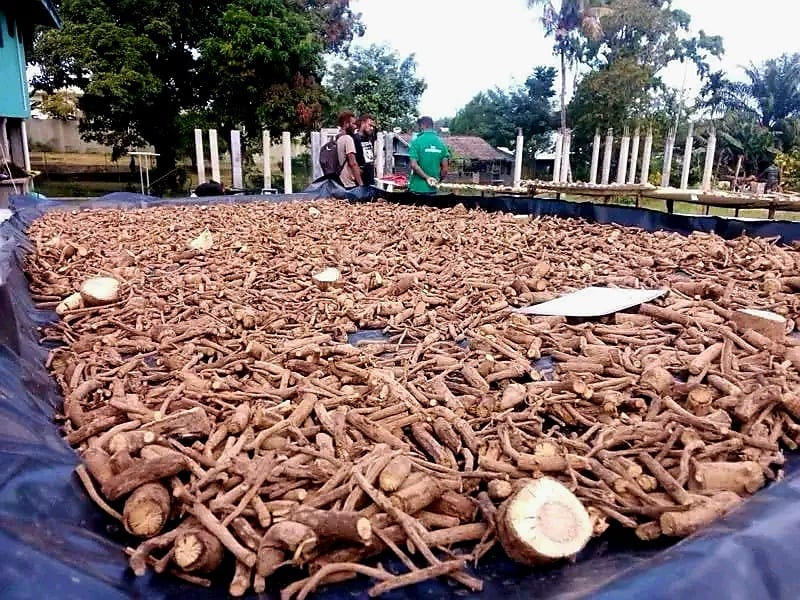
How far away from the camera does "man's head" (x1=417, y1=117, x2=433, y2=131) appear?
7312mm

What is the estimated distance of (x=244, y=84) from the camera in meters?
13.9

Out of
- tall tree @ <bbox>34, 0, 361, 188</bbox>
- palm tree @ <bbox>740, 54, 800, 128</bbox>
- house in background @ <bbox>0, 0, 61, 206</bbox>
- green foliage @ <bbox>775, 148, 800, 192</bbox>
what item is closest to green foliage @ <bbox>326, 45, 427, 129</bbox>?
tall tree @ <bbox>34, 0, 361, 188</bbox>

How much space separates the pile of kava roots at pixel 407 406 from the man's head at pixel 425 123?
3497 millimetres

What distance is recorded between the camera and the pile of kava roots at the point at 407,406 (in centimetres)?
152

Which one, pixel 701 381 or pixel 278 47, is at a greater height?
pixel 278 47

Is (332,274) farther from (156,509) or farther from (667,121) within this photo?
(667,121)

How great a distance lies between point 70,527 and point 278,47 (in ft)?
45.5

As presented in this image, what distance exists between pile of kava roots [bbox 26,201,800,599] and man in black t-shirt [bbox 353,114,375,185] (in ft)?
15.9

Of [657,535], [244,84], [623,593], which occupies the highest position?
[244,84]

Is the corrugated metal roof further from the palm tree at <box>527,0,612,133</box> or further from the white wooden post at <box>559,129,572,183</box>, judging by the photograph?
the white wooden post at <box>559,129,572,183</box>

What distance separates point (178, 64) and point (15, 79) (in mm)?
4184

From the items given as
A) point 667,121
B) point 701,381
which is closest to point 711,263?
point 701,381

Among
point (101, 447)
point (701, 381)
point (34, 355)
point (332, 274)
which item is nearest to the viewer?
point (101, 447)

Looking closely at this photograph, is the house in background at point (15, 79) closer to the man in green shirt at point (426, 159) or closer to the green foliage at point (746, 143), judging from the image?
the man in green shirt at point (426, 159)
